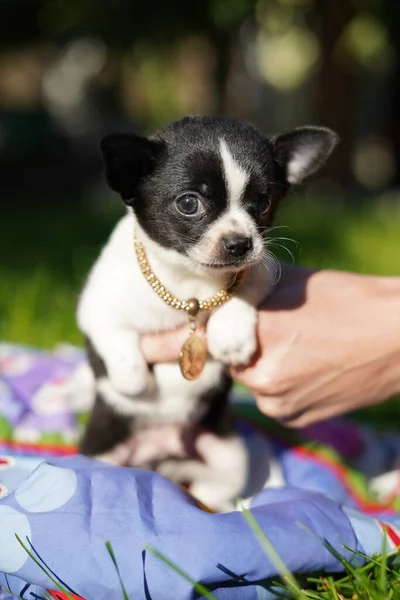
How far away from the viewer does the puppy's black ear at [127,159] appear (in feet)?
7.00

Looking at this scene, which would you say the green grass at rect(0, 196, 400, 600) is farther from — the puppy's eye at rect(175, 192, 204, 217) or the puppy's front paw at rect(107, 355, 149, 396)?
the puppy's front paw at rect(107, 355, 149, 396)

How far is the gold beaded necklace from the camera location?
7.68 ft

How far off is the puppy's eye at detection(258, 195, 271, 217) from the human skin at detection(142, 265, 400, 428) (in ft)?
1.17

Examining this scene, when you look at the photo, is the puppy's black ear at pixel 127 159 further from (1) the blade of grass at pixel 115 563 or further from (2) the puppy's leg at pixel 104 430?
(1) the blade of grass at pixel 115 563

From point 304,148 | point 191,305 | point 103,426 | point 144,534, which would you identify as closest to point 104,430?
point 103,426

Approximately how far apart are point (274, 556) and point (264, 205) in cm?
101

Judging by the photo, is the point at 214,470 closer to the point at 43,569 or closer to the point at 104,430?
the point at 104,430

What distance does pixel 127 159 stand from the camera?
2199mm

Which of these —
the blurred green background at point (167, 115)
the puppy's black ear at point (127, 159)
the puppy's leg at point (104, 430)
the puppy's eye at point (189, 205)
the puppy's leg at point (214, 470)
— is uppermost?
the puppy's black ear at point (127, 159)

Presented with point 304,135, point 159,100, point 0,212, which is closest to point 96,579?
point 304,135

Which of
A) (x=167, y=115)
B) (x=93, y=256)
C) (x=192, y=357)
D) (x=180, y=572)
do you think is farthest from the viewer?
(x=167, y=115)

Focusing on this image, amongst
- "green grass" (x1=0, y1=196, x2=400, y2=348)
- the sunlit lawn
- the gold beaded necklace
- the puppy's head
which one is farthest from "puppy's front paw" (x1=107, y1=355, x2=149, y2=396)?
"green grass" (x1=0, y1=196, x2=400, y2=348)

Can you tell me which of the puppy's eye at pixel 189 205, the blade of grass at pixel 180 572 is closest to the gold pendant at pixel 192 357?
the puppy's eye at pixel 189 205

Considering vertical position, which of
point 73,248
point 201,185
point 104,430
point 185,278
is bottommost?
point 73,248
